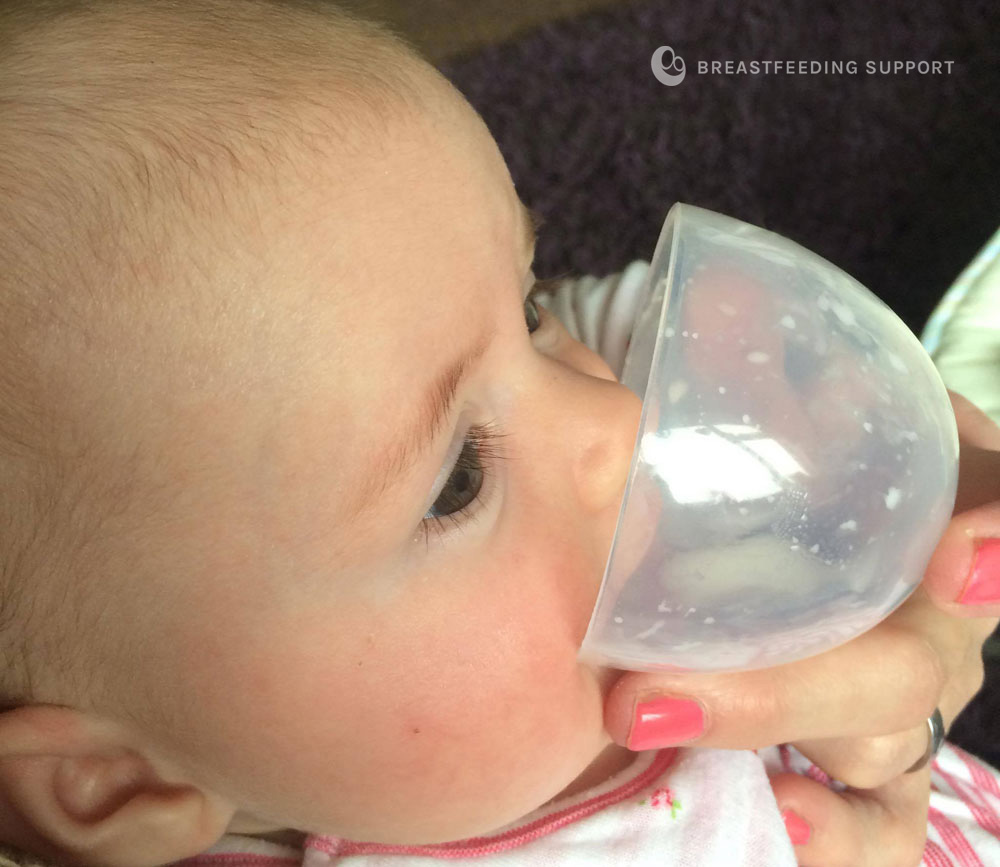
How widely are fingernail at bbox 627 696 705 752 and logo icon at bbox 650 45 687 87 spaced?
1119 millimetres

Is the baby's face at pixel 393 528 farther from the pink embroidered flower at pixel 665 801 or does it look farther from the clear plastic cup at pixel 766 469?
the pink embroidered flower at pixel 665 801

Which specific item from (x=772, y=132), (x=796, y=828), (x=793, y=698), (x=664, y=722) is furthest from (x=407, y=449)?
(x=772, y=132)

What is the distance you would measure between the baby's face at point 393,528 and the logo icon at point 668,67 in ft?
3.06

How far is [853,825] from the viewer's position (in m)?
0.94

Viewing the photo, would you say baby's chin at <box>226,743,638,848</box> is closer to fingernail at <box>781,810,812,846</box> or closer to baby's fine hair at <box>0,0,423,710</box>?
fingernail at <box>781,810,812,846</box>

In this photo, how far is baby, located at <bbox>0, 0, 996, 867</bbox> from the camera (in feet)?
1.88

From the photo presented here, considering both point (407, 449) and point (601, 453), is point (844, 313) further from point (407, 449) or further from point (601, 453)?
point (407, 449)

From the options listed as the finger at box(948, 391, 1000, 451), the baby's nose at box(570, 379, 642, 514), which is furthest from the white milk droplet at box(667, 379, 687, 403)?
the finger at box(948, 391, 1000, 451)

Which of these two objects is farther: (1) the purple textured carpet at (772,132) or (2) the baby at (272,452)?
(1) the purple textured carpet at (772,132)

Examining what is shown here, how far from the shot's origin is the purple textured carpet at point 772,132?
145cm

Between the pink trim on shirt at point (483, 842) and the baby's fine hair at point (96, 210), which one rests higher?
the baby's fine hair at point (96, 210)

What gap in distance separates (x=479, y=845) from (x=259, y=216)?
1.86 feet

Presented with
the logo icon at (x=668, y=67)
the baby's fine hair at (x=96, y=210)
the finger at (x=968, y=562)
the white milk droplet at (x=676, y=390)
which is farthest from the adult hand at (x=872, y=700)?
the logo icon at (x=668, y=67)

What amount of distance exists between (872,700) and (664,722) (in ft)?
0.76
